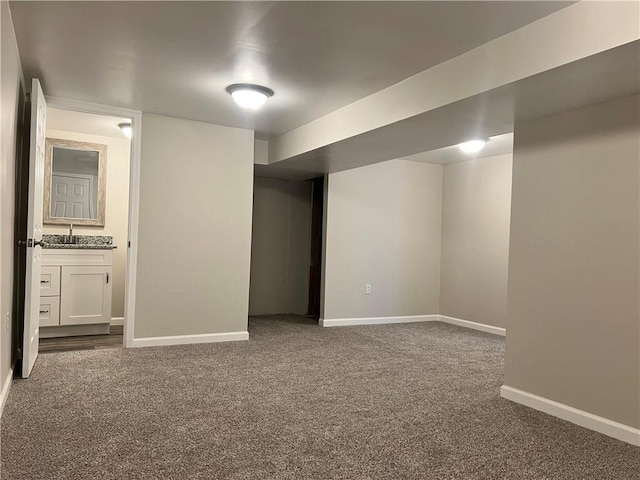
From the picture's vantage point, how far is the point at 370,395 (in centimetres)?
301

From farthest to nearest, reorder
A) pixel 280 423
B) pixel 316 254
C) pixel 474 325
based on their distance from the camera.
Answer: pixel 316 254
pixel 474 325
pixel 280 423

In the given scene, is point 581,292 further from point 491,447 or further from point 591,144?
point 491,447

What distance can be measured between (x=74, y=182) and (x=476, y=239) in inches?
182

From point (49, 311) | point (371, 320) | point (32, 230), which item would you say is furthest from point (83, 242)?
point (371, 320)

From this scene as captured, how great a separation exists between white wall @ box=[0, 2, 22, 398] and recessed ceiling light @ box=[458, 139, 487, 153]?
381cm

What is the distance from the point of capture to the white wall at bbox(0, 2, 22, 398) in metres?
2.35

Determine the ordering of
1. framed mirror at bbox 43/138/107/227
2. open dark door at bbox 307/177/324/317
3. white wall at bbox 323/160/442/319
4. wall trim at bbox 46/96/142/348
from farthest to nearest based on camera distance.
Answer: open dark door at bbox 307/177/324/317, white wall at bbox 323/160/442/319, framed mirror at bbox 43/138/107/227, wall trim at bbox 46/96/142/348

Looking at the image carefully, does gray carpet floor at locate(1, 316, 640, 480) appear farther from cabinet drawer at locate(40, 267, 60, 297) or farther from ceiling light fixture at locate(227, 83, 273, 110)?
ceiling light fixture at locate(227, 83, 273, 110)

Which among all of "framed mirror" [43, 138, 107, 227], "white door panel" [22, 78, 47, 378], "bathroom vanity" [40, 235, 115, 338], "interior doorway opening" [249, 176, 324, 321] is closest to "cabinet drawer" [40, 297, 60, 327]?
"bathroom vanity" [40, 235, 115, 338]

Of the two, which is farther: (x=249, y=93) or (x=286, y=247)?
(x=286, y=247)

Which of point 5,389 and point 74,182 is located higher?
point 74,182

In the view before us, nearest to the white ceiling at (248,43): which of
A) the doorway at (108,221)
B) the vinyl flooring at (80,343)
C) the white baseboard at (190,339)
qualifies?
the doorway at (108,221)

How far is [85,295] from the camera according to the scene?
16.0 feet

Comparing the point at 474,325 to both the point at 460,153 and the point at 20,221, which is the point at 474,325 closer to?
the point at 460,153
